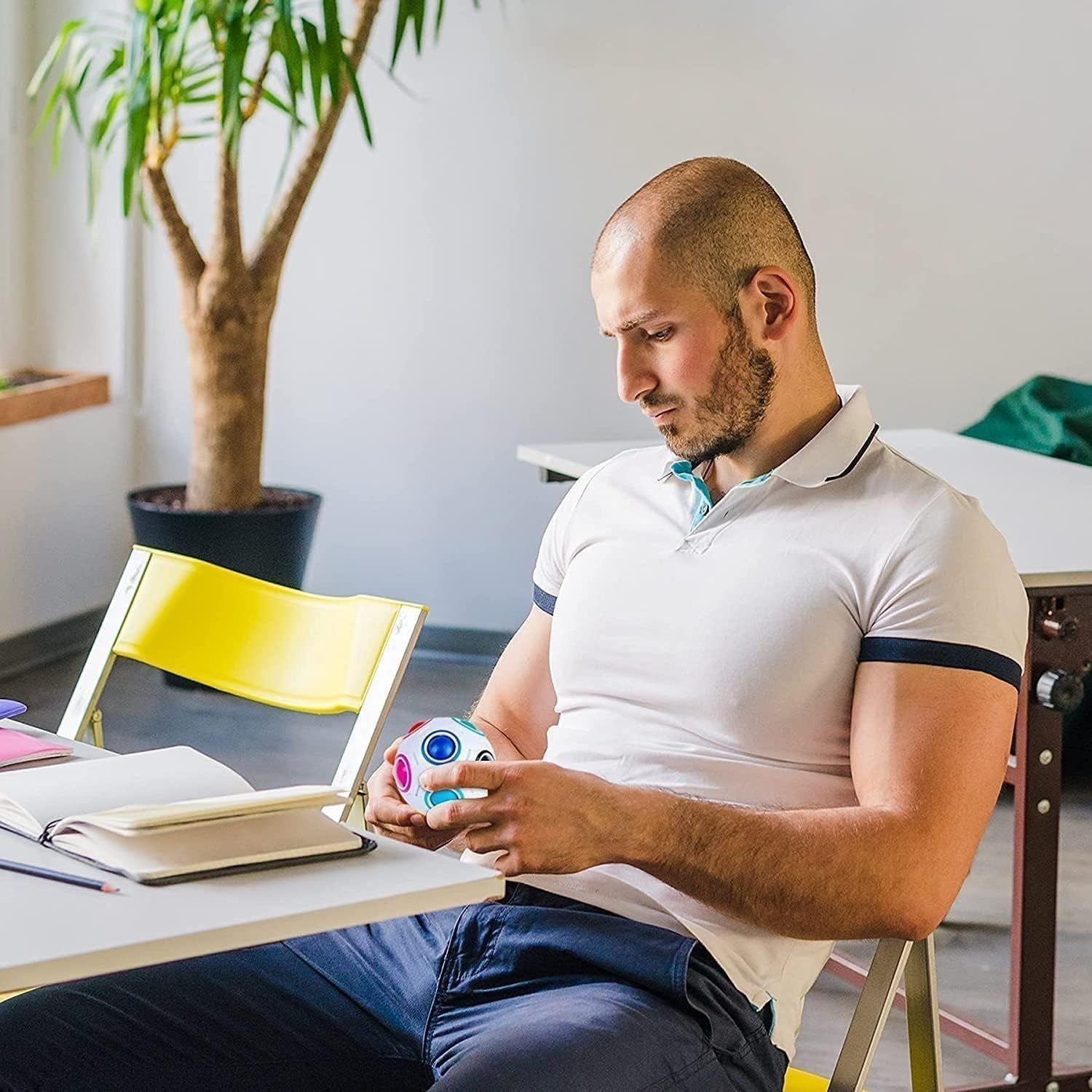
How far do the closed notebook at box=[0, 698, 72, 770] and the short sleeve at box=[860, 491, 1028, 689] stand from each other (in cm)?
68

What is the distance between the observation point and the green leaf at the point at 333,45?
3.84 meters

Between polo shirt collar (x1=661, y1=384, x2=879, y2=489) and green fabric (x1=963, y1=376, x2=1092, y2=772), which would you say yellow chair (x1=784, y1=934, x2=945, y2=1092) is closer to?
polo shirt collar (x1=661, y1=384, x2=879, y2=489)

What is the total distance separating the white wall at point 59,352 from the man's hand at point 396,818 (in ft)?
10.7

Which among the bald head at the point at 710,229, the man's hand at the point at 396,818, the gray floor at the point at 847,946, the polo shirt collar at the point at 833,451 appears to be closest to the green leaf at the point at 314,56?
the gray floor at the point at 847,946

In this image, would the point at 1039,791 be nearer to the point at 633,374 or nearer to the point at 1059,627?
the point at 1059,627

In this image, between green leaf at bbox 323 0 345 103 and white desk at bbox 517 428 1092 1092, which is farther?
green leaf at bbox 323 0 345 103

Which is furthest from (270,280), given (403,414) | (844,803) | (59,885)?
(59,885)

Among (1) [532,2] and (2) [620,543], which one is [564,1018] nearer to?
(2) [620,543]

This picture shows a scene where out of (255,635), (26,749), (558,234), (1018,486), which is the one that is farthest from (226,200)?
(26,749)

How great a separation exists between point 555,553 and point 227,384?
2625mm

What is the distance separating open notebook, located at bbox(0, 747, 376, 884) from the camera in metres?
1.12

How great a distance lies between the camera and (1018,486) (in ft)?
9.14

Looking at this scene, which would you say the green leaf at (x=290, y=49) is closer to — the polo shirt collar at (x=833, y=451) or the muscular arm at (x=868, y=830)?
the polo shirt collar at (x=833, y=451)

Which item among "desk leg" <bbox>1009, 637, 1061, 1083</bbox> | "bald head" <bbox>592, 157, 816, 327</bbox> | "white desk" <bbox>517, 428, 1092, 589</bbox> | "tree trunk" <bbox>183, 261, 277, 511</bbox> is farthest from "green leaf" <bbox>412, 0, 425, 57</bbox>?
"bald head" <bbox>592, 157, 816, 327</bbox>
